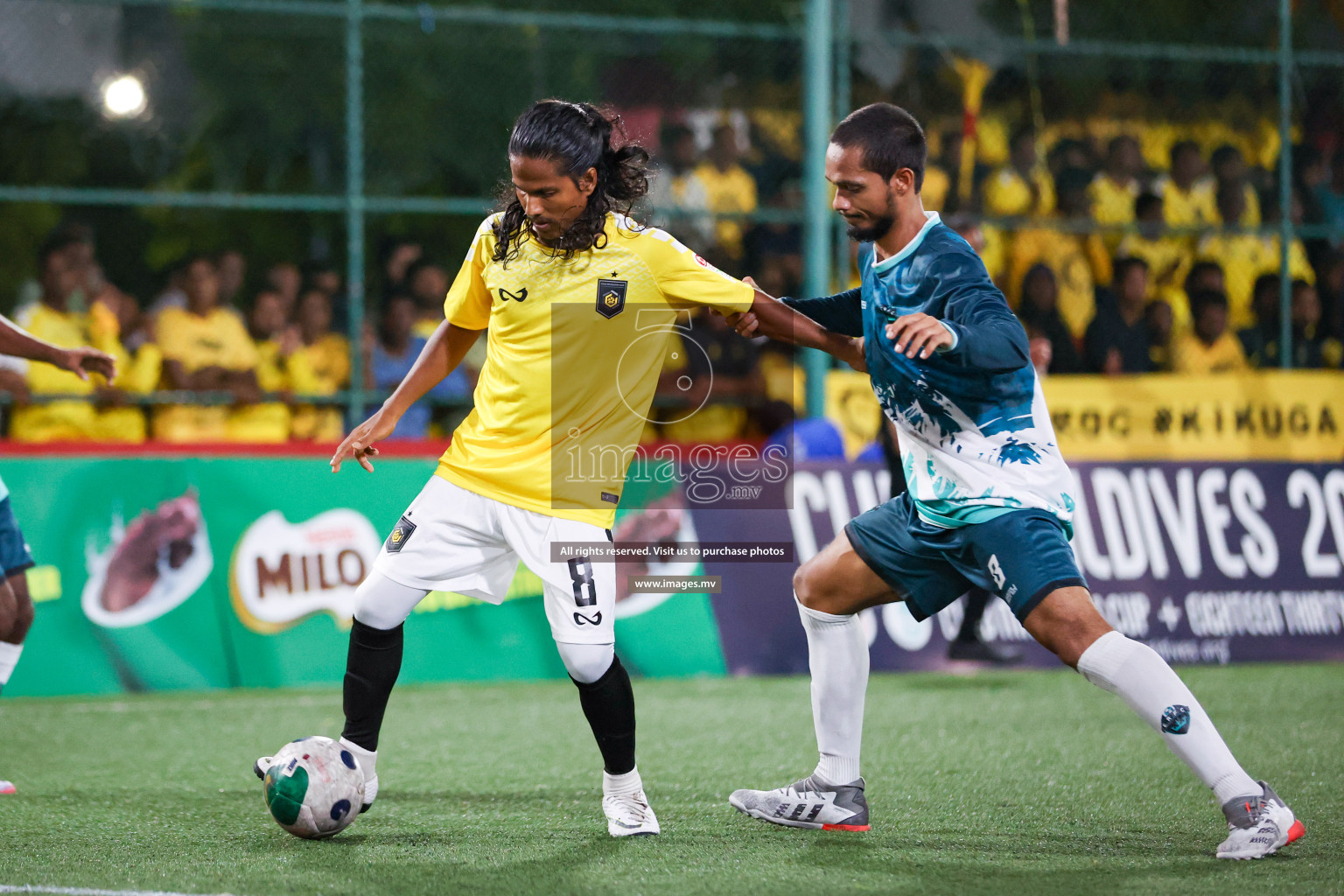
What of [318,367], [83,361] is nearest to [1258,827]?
[83,361]

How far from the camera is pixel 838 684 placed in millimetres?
4660

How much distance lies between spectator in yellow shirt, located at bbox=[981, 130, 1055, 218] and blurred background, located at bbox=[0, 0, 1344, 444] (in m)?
0.02

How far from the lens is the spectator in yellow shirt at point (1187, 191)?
Result: 11.5 metres

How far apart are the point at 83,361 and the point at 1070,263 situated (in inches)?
306

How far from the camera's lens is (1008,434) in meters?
4.24

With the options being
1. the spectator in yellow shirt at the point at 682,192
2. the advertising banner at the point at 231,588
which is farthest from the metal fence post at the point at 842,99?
the advertising banner at the point at 231,588

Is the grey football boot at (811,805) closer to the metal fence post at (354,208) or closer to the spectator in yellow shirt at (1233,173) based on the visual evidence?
the metal fence post at (354,208)

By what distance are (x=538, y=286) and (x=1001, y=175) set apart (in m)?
7.93

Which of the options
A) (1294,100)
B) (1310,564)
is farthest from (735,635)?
(1294,100)

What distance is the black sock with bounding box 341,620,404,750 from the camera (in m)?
4.46

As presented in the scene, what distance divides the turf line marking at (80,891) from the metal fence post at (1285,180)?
384 inches

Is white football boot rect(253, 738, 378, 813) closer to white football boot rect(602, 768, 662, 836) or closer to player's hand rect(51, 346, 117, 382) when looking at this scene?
white football boot rect(602, 768, 662, 836)

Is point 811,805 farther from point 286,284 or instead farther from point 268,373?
point 286,284

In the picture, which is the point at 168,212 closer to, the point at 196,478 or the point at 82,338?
the point at 82,338
